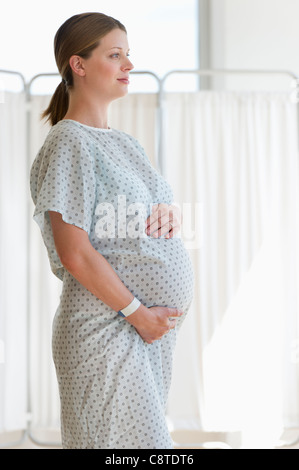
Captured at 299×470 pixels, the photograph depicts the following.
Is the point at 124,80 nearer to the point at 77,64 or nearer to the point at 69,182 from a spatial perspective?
the point at 77,64

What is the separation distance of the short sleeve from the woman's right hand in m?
0.19

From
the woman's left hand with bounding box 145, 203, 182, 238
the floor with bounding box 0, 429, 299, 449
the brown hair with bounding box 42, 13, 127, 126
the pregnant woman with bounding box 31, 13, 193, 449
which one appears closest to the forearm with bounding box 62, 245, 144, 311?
the pregnant woman with bounding box 31, 13, 193, 449

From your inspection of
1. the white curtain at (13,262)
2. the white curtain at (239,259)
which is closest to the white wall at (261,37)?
the white curtain at (239,259)

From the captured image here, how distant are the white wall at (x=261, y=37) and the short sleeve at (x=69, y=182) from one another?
2406 mm

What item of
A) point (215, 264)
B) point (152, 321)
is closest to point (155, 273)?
point (152, 321)

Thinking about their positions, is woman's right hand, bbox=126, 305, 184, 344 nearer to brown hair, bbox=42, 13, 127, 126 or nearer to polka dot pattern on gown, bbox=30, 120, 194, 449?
polka dot pattern on gown, bbox=30, 120, 194, 449

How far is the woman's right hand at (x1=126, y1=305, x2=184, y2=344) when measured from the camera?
4.13 feet

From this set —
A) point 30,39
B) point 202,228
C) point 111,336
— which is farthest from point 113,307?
point 30,39

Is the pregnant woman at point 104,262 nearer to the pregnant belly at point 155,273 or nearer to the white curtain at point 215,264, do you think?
the pregnant belly at point 155,273

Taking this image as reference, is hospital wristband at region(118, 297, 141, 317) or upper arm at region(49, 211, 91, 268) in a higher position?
upper arm at region(49, 211, 91, 268)

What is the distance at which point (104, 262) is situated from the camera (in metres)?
1.24

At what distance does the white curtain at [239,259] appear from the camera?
2.88 m

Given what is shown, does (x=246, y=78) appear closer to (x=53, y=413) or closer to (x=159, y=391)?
(x=53, y=413)

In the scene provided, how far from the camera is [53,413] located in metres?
2.88
